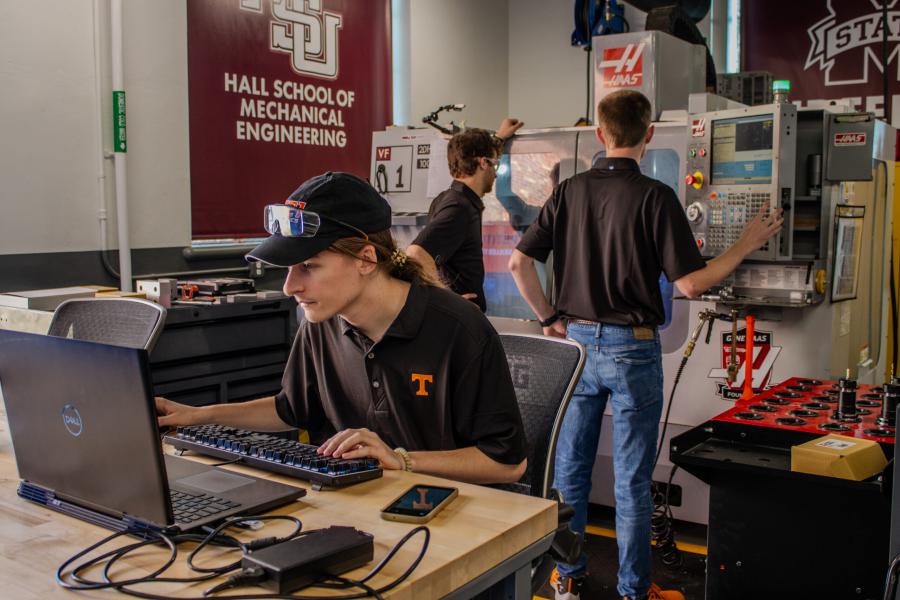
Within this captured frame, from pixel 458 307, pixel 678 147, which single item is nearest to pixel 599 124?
pixel 678 147

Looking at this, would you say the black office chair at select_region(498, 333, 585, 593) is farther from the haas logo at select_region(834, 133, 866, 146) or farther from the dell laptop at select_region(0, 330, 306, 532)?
the haas logo at select_region(834, 133, 866, 146)

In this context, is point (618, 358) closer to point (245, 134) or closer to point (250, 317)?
point (250, 317)

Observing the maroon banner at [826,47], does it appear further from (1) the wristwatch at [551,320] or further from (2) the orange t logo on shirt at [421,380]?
(2) the orange t logo on shirt at [421,380]

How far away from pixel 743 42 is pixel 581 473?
4.93m

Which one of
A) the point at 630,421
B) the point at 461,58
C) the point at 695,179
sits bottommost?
the point at 630,421

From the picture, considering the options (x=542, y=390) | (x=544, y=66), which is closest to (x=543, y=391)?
(x=542, y=390)

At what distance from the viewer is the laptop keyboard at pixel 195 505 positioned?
4.16 ft

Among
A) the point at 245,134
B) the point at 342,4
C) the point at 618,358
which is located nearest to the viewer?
the point at 618,358

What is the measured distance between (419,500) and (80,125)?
3021 millimetres

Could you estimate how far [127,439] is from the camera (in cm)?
116

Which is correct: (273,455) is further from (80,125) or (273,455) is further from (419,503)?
(80,125)

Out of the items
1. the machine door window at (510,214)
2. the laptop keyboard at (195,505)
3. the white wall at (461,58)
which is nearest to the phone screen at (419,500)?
the laptop keyboard at (195,505)

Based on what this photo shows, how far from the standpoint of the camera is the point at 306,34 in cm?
476

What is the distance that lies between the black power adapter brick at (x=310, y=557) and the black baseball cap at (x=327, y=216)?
0.57 m
